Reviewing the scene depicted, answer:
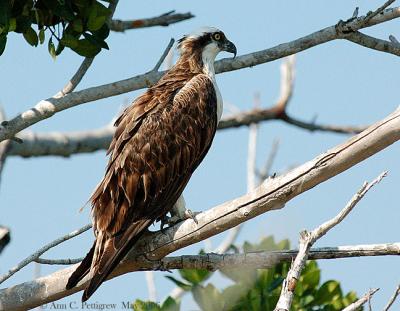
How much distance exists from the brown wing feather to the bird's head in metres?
0.56

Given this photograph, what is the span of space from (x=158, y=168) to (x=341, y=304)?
176cm

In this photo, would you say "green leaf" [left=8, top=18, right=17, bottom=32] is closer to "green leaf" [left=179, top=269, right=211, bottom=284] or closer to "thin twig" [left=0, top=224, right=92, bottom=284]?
"thin twig" [left=0, top=224, right=92, bottom=284]

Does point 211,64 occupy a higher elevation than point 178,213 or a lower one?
higher

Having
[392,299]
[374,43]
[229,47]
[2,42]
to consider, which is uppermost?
[229,47]

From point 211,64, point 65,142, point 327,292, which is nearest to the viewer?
point 327,292

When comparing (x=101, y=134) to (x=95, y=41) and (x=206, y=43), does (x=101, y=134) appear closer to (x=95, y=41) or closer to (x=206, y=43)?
(x=206, y=43)

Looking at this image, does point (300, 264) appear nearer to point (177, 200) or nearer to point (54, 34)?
point (177, 200)

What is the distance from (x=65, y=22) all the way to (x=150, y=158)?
1.03 metres

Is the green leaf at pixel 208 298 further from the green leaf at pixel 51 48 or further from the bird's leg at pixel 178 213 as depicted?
the green leaf at pixel 51 48

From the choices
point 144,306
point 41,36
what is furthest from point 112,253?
point 41,36

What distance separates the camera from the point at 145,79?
6750 millimetres

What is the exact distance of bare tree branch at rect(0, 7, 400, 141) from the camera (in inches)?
254

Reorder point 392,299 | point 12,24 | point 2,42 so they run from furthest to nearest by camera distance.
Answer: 1. point 12,24
2. point 2,42
3. point 392,299

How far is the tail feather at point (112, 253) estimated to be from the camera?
19.7ft
